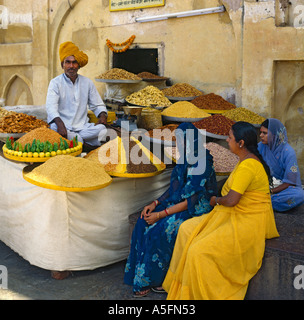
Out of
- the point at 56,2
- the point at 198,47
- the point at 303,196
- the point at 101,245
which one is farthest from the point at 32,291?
the point at 56,2

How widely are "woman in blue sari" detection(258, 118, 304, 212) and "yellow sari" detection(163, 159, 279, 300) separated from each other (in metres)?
0.72

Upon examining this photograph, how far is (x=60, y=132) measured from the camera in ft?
13.4

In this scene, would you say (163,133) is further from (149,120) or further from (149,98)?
(149,98)

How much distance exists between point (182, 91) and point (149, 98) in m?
0.51

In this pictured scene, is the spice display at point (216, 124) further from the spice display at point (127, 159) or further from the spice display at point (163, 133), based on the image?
the spice display at point (127, 159)

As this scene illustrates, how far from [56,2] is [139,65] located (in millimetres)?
2198

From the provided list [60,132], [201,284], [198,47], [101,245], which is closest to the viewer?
[201,284]

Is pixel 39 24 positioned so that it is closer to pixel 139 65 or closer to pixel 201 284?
pixel 139 65

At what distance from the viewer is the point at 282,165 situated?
3518mm

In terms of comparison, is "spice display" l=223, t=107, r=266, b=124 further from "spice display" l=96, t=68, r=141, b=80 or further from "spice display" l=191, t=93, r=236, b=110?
"spice display" l=96, t=68, r=141, b=80

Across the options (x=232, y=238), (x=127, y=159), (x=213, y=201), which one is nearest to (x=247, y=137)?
(x=213, y=201)

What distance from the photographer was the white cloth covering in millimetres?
3217

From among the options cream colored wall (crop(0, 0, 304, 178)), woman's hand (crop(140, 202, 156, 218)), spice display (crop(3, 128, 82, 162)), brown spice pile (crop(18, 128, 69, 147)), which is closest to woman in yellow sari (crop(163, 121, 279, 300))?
woman's hand (crop(140, 202, 156, 218))
